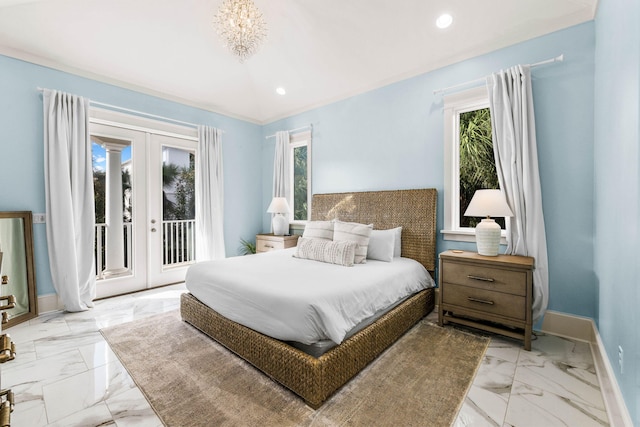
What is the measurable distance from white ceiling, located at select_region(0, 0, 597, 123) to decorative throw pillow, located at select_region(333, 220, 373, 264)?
6.45 feet

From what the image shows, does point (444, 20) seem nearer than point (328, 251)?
Yes

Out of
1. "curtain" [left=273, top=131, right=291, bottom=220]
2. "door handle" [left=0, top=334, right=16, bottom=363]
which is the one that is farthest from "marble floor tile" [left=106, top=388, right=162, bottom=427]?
"curtain" [left=273, top=131, right=291, bottom=220]

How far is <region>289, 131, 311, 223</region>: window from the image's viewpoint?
4.69 meters

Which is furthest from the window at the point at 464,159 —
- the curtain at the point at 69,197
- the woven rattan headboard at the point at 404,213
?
the curtain at the point at 69,197

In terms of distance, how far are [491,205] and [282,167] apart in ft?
10.8

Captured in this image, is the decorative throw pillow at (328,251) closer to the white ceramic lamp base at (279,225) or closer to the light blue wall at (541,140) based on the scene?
the light blue wall at (541,140)

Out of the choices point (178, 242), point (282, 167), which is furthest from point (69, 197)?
point (282, 167)

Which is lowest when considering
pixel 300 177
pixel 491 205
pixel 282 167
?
pixel 491 205

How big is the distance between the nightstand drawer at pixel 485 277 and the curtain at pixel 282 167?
285cm

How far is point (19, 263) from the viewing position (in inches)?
117

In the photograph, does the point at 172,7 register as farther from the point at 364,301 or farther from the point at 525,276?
the point at 525,276

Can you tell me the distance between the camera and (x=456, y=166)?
10.5 feet

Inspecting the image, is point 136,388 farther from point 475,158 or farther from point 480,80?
point 480,80

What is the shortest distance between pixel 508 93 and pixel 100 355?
425 centimetres
